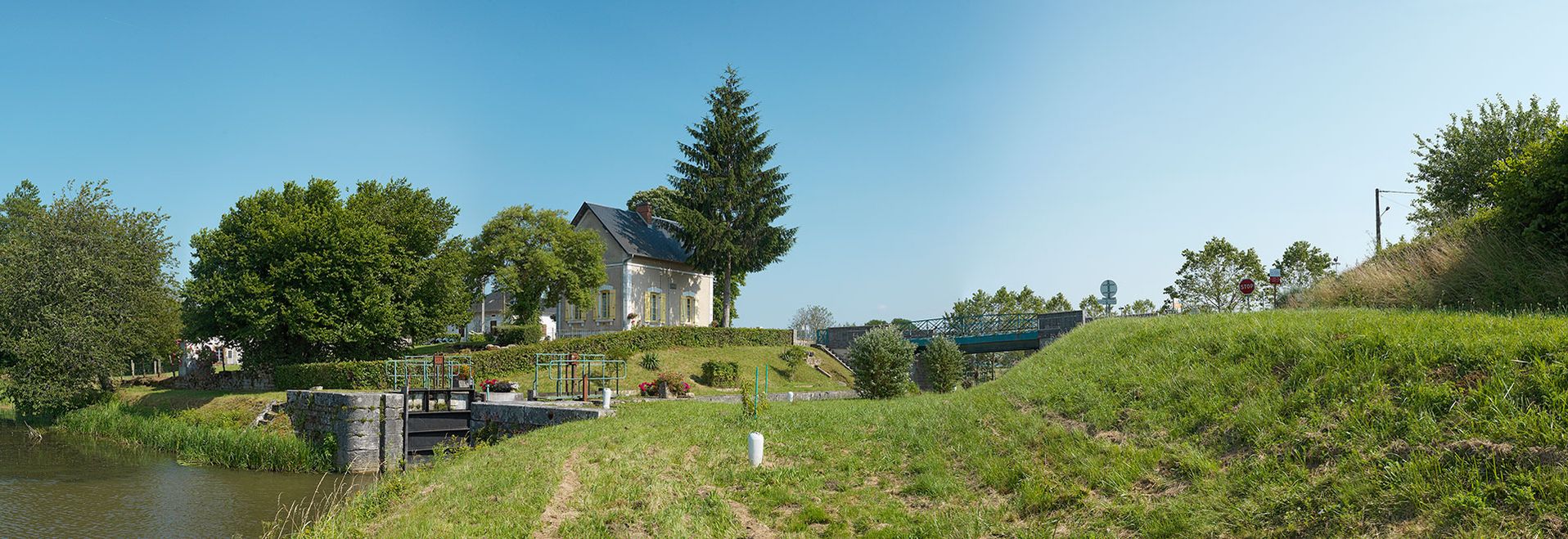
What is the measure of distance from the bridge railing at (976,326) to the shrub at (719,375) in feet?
31.5

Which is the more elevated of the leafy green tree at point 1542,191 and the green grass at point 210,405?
the leafy green tree at point 1542,191

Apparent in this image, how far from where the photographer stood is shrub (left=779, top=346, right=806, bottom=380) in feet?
122

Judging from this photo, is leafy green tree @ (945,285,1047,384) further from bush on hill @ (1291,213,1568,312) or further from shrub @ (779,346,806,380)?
bush on hill @ (1291,213,1568,312)

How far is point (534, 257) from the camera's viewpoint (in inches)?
1500

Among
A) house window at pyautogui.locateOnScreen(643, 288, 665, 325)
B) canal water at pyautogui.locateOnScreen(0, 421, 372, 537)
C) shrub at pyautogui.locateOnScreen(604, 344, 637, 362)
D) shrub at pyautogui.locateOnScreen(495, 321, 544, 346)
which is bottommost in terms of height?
canal water at pyautogui.locateOnScreen(0, 421, 372, 537)

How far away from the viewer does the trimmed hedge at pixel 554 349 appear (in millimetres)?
28562

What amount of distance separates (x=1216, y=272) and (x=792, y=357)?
27.2m

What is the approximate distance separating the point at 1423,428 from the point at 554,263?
35007mm

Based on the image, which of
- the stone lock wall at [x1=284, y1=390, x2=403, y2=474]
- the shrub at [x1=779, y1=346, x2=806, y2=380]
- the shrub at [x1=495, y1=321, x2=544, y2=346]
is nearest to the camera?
the stone lock wall at [x1=284, y1=390, x2=403, y2=474]

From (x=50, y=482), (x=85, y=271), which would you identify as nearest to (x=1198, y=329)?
(x=50, y=482)

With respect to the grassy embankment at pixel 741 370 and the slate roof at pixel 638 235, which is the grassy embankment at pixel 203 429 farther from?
the slate roof at pixel 638 235

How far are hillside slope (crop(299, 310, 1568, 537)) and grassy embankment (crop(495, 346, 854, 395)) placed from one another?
17369 millimetres

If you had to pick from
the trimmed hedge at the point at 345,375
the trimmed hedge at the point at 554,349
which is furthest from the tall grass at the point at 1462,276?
the trimmed hedge at the point at 345,375

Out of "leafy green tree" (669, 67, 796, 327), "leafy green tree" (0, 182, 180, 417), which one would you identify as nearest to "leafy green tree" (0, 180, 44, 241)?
"leafy green tree" (0, 182, 180, 417)
